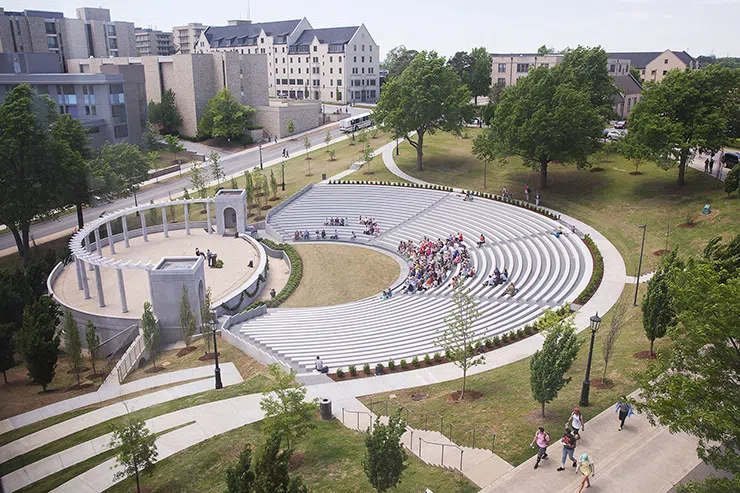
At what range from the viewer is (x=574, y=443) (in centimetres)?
1587

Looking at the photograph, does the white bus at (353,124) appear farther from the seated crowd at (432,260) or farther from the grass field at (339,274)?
the seated crowd at (432,260)

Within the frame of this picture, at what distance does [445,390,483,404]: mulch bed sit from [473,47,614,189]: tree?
3281 cm

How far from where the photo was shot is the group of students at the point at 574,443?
15017 millimetres

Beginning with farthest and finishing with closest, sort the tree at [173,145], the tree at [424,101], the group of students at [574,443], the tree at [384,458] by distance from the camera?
the tree at [173,145]
the tree at [424,101]
the group of students at [574,443]
the tree at [384,458]

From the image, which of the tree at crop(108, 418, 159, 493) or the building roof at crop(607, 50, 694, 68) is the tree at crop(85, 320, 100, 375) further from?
the building roof at crop(607, 50, 694, 68)

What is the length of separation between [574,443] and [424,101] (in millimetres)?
48680

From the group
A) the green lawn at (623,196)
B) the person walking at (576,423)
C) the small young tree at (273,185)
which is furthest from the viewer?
the small young tree at (273,185)

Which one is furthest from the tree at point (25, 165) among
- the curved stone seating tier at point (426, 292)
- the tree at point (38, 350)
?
the tree at point (38, 350)

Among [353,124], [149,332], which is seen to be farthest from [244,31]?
[149,332]

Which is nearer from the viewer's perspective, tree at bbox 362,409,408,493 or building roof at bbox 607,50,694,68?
tree at bbox 362,409,408,493

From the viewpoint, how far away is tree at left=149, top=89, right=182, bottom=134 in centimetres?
8600

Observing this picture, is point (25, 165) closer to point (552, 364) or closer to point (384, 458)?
point (384, 458)

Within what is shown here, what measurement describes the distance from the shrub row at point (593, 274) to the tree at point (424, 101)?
25.5 meters

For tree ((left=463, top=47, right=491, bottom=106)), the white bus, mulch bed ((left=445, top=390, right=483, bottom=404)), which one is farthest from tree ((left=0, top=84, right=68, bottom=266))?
tree ((left=463, top=47, right=491, bottom=106))
